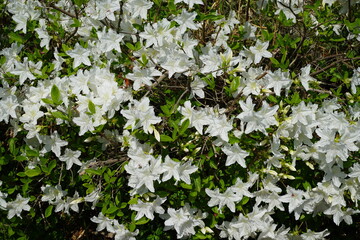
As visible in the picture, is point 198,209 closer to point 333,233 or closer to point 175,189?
point 175,189

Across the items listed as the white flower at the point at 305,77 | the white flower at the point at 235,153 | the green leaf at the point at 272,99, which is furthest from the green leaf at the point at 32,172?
the white flower at the point at 305,77

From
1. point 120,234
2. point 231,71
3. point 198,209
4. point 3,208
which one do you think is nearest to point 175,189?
point 198,209

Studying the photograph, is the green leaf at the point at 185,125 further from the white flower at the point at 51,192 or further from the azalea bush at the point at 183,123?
the white flower at the point at 51,192

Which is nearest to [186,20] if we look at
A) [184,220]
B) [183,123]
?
[183,123]

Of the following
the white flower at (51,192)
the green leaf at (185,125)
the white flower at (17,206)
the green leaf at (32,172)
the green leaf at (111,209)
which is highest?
the green leaf at (185,125)

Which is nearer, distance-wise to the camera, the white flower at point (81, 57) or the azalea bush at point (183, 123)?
the azalea bush at point (183, 123)

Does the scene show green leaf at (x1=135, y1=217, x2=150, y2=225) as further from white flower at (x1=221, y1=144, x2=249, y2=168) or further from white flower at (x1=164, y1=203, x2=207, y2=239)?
white flower at (x1=221, y1=144, x2=249, y2=168)

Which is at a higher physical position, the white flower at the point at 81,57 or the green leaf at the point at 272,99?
the white flower at the point at 81,57

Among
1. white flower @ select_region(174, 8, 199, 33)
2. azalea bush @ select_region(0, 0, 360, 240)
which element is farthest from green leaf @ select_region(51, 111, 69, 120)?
white flower @ select_region(174, 8, 199, 33)
